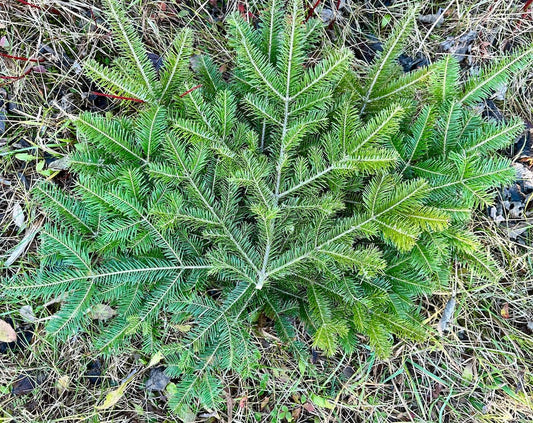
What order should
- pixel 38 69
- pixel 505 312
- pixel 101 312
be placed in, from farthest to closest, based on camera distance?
pixel 505 312 < pixel 38 69 < pixel 101 312

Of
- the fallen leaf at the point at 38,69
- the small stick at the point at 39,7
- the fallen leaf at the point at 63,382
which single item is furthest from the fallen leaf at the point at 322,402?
the small stick at the point at 39,7

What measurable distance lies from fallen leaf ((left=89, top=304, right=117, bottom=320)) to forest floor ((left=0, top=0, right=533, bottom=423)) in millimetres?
162

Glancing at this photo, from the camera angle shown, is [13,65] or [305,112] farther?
[13,65]

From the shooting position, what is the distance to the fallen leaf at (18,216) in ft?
7.36

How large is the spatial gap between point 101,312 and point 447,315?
1.88 m

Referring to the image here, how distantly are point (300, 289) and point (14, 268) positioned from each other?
1.54 m

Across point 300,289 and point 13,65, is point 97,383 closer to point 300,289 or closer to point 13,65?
point 300,289

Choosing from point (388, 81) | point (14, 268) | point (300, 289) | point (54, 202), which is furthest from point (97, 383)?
point (388, 81)

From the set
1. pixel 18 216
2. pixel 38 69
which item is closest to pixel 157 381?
pixel 18 216

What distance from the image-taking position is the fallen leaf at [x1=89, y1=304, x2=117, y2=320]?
85.0 inches

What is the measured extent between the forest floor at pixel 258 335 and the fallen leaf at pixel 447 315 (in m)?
0.01

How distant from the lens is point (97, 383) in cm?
224

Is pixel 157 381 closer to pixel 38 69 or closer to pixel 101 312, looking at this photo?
pixel 101 312

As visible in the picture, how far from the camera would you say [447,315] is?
231 cm
